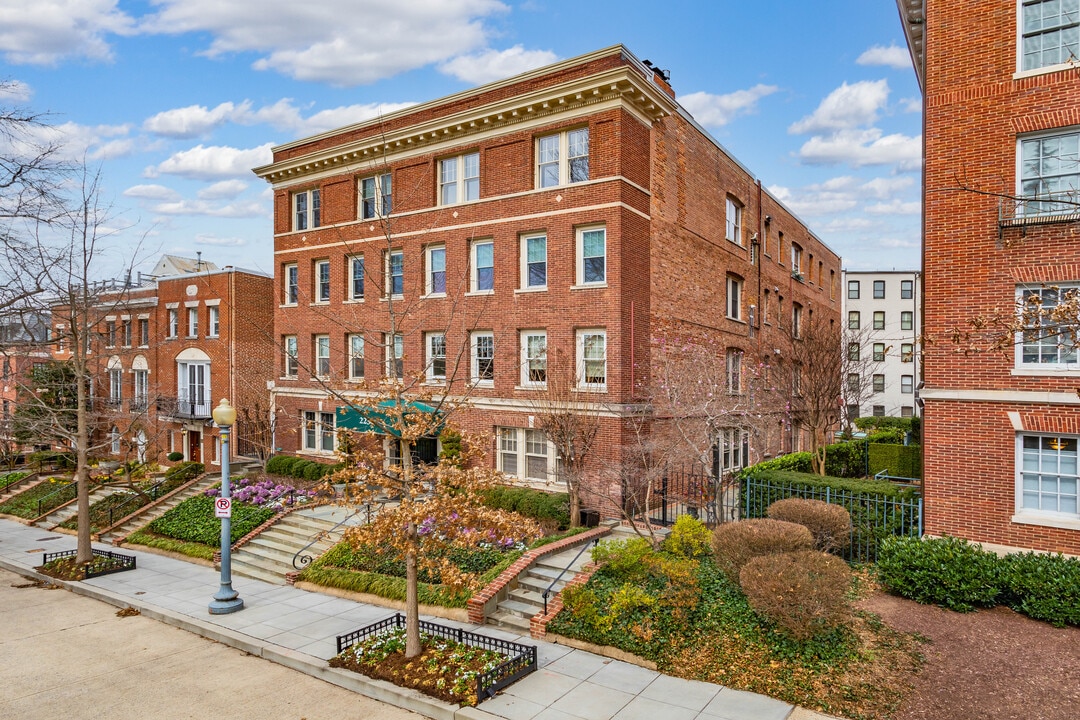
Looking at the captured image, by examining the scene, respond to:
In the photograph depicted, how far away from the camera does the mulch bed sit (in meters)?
8.29

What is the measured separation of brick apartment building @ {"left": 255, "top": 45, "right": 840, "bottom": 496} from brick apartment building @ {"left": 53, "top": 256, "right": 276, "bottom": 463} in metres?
3.73

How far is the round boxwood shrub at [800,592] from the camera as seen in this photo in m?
9.44

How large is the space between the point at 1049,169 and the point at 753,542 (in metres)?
9.77

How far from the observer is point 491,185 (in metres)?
21.5

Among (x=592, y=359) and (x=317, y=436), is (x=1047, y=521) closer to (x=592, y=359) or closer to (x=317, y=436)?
(x=592, y=359)

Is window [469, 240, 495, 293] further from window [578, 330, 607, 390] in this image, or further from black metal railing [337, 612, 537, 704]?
black metal railing [337, 612, 537, 704]

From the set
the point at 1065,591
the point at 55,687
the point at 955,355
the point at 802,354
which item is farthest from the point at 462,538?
the point at 802,354

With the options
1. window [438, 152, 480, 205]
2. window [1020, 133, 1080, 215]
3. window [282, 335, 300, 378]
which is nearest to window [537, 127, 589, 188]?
window [438, 152, 480, 205]

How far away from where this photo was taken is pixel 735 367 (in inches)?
1082

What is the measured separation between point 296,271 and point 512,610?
2101 cm

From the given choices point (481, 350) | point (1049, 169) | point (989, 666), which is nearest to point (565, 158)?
point (481, 350)

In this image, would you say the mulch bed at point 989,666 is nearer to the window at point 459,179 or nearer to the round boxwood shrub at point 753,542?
the round boxwood shrub at point 753,542

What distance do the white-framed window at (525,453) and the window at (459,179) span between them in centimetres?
834

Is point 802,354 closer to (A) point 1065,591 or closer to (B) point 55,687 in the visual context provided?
(A) point 1065,591
